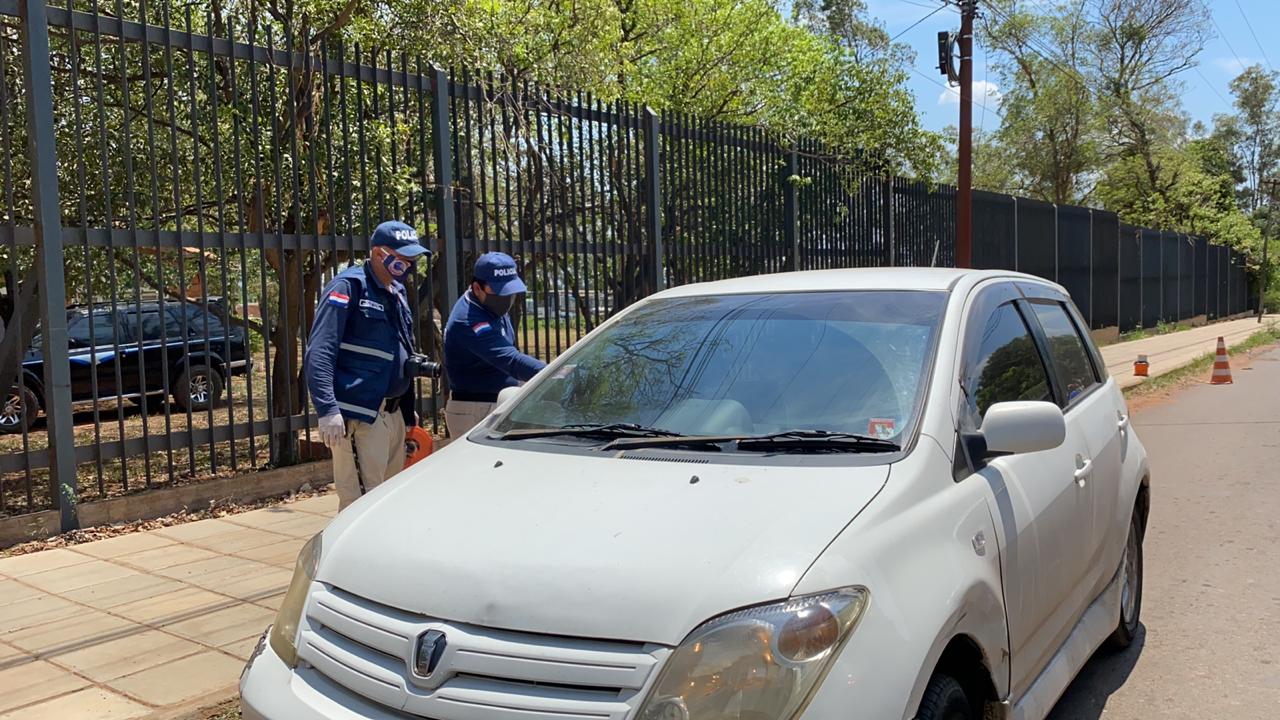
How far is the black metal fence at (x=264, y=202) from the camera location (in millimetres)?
6309

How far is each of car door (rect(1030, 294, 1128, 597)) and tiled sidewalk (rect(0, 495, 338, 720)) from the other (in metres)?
3.39

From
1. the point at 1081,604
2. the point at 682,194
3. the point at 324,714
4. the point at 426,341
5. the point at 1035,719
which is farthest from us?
the point at 682,194

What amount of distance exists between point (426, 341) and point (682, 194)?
3.43m

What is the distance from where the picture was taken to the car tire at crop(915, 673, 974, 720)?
2.31 m

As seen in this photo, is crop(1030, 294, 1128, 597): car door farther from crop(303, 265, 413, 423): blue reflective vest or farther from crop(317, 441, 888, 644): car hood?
crop(303, 265, 413, 423): blue reflective vest

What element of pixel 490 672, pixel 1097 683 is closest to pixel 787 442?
pixel 490 672

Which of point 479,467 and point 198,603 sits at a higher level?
point 479,467

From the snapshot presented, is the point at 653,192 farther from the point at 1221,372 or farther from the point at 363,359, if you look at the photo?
the point at 1221,372

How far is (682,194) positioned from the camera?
1087 centimetres

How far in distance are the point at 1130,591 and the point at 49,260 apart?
625 centimetres

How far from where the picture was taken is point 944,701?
7.77ft

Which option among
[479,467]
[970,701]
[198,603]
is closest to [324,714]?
[479,467]

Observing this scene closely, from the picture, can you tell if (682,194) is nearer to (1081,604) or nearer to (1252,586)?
(1252,586)

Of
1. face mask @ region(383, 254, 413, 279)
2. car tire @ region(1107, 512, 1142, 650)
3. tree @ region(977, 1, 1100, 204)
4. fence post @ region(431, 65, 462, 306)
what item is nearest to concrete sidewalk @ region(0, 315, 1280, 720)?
face mask @ region(383, 254, 413, 279)
